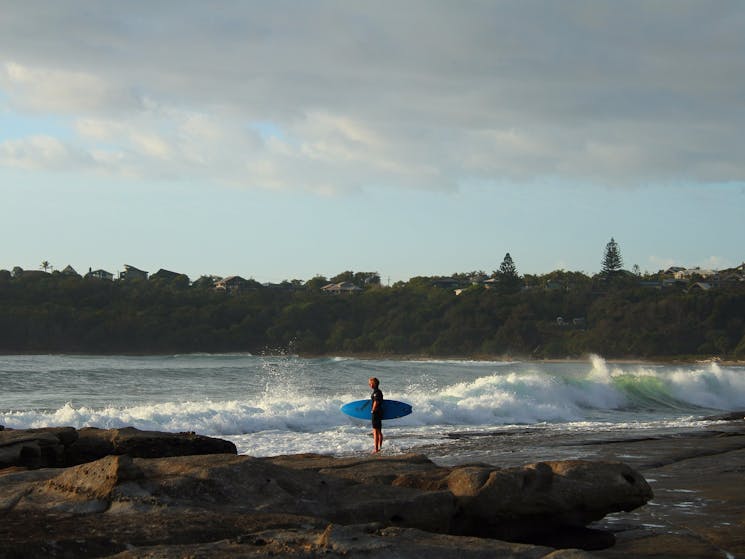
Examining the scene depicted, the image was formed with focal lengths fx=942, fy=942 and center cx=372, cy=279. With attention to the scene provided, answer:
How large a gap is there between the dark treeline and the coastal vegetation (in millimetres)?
163

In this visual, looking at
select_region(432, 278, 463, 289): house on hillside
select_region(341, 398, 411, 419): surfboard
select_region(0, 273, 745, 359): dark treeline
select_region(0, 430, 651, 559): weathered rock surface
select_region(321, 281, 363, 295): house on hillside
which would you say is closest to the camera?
select_region(0, 430, 651, 559): weathered rock surface

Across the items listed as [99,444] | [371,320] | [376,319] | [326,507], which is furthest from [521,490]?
[376,319]

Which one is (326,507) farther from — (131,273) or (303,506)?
(131,273)

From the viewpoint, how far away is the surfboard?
16.7 metres

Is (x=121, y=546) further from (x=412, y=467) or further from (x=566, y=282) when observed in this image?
(x=566, y=282)

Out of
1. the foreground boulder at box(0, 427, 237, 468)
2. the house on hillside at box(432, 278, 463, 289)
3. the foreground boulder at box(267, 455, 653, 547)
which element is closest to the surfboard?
the foreground boulder at box(0, 427, 237, 468)

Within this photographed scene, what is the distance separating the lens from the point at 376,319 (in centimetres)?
11738

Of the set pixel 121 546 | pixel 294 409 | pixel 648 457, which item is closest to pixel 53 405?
pixel 294 409

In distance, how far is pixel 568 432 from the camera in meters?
22.0

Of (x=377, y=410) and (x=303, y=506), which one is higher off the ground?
(x=377, y=410)

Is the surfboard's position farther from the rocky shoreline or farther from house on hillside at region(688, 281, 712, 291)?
house on hillside at region(688, 281, 712, 291)

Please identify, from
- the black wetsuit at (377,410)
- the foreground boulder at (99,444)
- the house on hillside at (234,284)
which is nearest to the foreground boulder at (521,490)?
the foreground boulder at (99,444)

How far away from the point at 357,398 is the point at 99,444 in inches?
791

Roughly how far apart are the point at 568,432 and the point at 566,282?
127m
